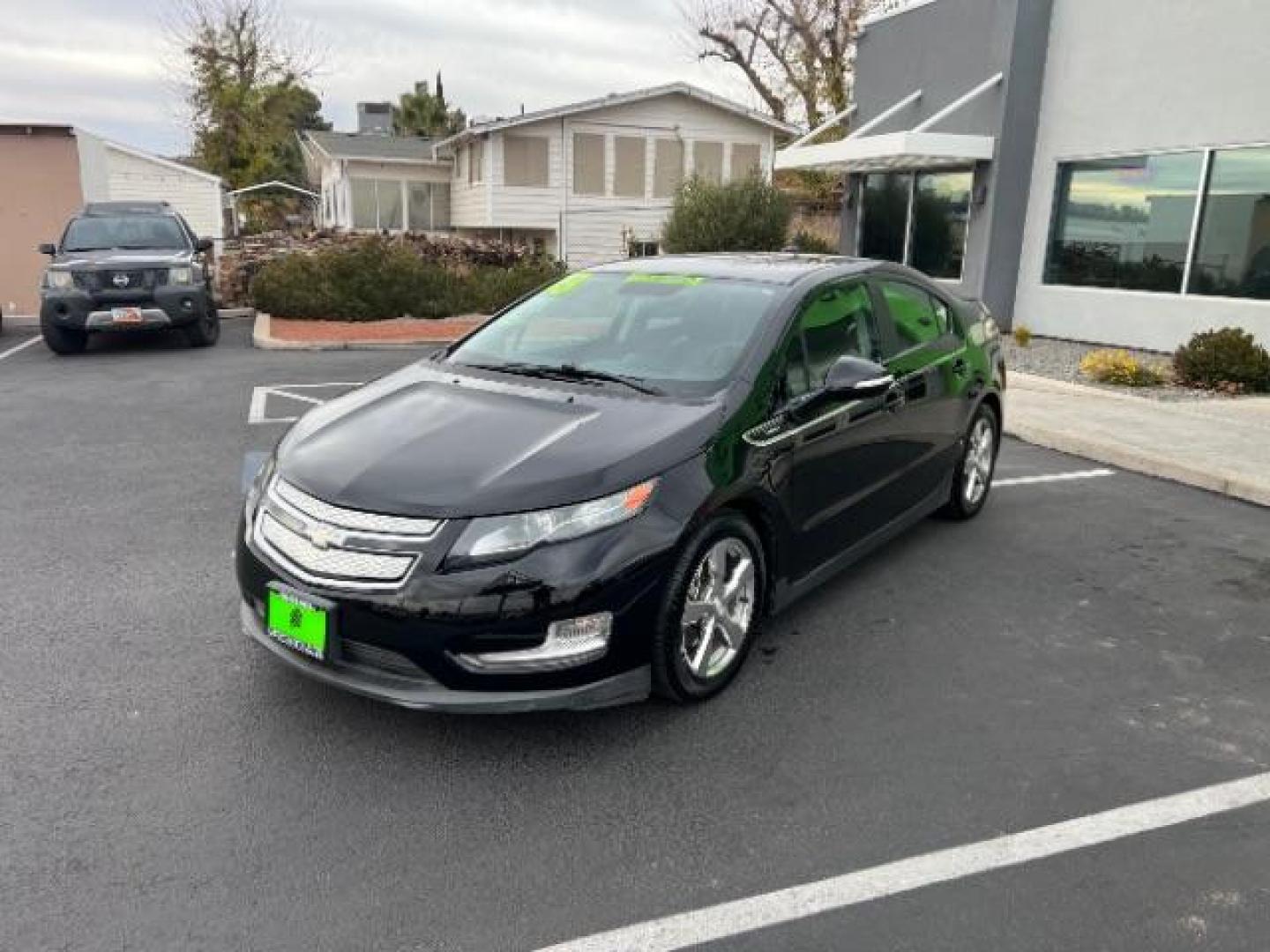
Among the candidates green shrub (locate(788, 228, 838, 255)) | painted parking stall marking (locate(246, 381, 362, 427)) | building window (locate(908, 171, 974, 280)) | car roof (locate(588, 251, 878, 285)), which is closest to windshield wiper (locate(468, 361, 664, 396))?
car roof (locate(588, 251, 878, 285))

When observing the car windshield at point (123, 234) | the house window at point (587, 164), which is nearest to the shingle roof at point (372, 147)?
the house window at point (587, 164)

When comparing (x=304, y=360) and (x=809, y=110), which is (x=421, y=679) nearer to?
(x=304, y=360)

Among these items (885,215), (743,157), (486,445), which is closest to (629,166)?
(743,157)

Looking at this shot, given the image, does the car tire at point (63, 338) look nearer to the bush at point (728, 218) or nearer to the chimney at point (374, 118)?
the bush at point (728, 218)

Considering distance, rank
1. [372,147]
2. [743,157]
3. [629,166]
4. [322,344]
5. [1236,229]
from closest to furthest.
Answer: [1236,229], [322,344], [629,166], [743,157], [372,147]

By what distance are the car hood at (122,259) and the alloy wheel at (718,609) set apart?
1114cm

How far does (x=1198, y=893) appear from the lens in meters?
2.66

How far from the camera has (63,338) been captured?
12266 mm

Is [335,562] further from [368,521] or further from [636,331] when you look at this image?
[636,331]

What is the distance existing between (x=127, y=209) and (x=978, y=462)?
12.6 m

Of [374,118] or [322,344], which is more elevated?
[374,118]

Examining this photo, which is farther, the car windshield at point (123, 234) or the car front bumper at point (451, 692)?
the car windshield at point (123, 234)

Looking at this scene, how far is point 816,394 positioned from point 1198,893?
2.23m

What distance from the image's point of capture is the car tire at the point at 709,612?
3.36 m
